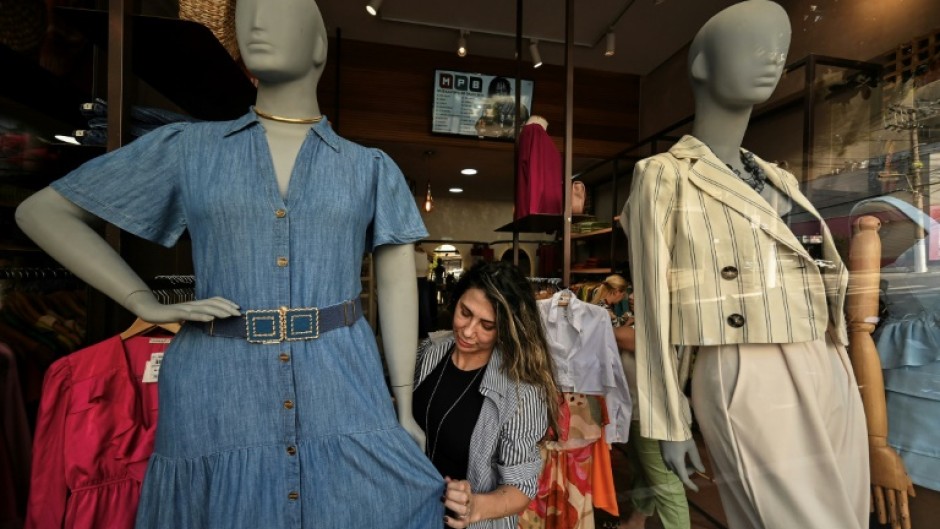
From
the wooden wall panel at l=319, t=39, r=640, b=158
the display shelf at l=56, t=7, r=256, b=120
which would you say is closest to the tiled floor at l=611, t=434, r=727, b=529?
the display shelf at l=56, t=7, r=256, b=120

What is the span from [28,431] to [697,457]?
2093 mm

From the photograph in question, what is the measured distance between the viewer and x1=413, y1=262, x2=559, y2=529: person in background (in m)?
1.40

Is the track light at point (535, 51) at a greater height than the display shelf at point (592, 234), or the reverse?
the track light at point (535, 51)

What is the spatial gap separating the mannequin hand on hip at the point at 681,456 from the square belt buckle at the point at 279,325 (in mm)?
933

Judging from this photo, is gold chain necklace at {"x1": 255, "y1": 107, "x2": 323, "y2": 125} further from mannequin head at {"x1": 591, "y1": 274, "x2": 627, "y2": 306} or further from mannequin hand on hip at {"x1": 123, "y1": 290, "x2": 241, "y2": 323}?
mannequin head at {"x1": 591, "y1": 274, "x2": 627, "y2": 306}

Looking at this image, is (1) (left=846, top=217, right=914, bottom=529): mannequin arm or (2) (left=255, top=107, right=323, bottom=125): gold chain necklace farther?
(1) (left=846, top=217, right=914, bottom=529): mannequin arm

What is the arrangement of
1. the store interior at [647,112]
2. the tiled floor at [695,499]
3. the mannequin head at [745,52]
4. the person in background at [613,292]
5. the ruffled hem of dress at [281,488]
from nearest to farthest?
the ruffled hem of dress at [281,488]
the mannequin head at [745,52]
the tiled floor at [695,499]
the store interior at [647,112]
the person in background at [613,292]

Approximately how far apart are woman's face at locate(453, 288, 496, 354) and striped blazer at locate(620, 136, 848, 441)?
54cm

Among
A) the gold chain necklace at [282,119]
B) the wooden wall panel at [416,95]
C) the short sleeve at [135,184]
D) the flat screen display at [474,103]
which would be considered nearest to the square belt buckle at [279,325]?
the short sleeve at [135,184]

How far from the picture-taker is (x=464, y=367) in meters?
1.59

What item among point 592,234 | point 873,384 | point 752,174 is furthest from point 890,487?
point 592,234

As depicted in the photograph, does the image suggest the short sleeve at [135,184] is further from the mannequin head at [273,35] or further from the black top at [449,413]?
the black top at [449,413]

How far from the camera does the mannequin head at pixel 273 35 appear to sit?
0.90 metres

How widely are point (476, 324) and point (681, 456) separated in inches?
28.8
